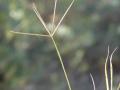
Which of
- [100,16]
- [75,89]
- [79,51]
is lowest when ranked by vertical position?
[75,89]

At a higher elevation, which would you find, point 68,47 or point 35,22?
point 35,22

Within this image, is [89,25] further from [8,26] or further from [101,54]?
[8,26]

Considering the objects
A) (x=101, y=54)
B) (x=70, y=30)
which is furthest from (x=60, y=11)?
(x=101, y=54)

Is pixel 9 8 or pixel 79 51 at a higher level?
pixel 9 8

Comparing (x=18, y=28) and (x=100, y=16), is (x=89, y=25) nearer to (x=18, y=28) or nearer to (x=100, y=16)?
(x=100, y=16)

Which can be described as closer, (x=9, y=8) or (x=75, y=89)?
(x=9, y=8)

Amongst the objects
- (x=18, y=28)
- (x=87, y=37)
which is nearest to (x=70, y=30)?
(x=87, y=37)
